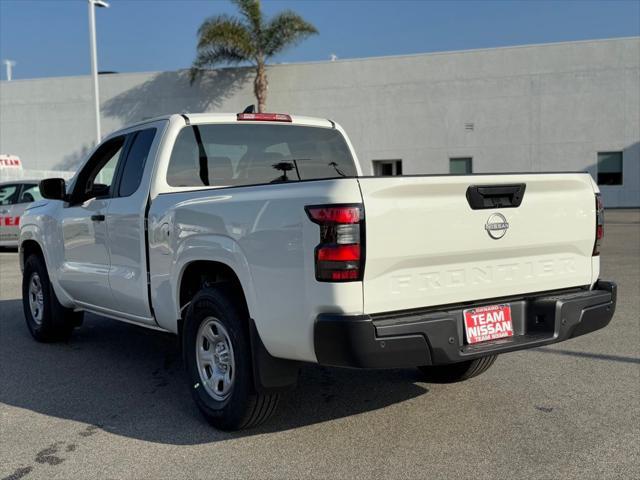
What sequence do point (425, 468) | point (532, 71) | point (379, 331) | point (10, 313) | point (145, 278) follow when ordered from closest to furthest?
point (379, 331) → point (425, 468) → point (145, 278) → point (10, 313) → point (532, 71)

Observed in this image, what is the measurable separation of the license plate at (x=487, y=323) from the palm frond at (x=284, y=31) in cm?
2821

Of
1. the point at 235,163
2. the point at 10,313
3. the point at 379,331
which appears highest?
the point at 235,163

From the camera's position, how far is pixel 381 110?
3161cm

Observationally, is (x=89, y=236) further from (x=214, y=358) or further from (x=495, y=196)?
(x=495, y=196)

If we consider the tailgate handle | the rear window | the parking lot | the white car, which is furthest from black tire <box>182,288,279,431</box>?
the white car

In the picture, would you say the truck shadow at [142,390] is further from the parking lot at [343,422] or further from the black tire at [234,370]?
the black tire at [234,370]

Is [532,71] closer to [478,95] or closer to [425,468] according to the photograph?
[478,95]

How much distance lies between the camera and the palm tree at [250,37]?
2967 cm

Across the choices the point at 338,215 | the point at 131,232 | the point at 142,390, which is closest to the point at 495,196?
the point at 338,215

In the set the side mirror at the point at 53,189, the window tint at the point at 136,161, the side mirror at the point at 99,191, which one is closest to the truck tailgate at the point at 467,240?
the window tint at the point at 136,161

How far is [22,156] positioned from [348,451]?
36.8 m

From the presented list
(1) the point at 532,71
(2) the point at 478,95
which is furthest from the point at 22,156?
(1) the point at 532,71

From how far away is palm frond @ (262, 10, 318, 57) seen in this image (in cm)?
2998

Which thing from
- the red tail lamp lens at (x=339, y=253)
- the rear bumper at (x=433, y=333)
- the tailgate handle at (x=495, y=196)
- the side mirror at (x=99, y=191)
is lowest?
the rear bumper at (x=433, y=333)
